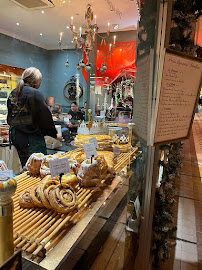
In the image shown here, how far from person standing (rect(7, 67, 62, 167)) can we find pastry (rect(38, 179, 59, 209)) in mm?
827

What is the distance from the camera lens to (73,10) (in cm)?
206

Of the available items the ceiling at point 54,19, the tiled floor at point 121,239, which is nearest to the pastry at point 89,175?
the tiled floor at point 121,239

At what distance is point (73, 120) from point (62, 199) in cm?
144

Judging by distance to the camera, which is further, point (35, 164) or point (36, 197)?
point (35, 164)

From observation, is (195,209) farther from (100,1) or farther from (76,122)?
(100,1)

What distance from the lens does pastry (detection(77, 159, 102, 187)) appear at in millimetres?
1231

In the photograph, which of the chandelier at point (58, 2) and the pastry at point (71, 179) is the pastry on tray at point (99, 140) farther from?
the chandelier at point (58, 2)

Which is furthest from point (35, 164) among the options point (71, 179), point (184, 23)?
point (184, 23)

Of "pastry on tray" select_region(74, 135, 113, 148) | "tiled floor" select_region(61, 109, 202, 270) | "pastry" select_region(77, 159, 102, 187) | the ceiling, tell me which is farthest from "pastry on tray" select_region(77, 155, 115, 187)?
the ceiling

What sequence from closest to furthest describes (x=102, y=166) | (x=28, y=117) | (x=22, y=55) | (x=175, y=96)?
(x=175, y=96), (x=102, y=166), (x=22, y=55), (x=28, y=117)

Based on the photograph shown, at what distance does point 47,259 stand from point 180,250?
1547mm

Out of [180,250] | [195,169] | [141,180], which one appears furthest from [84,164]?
[195,169]

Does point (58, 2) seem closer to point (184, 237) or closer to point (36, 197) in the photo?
point (36, 197)

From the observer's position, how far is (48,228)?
0.85 m
